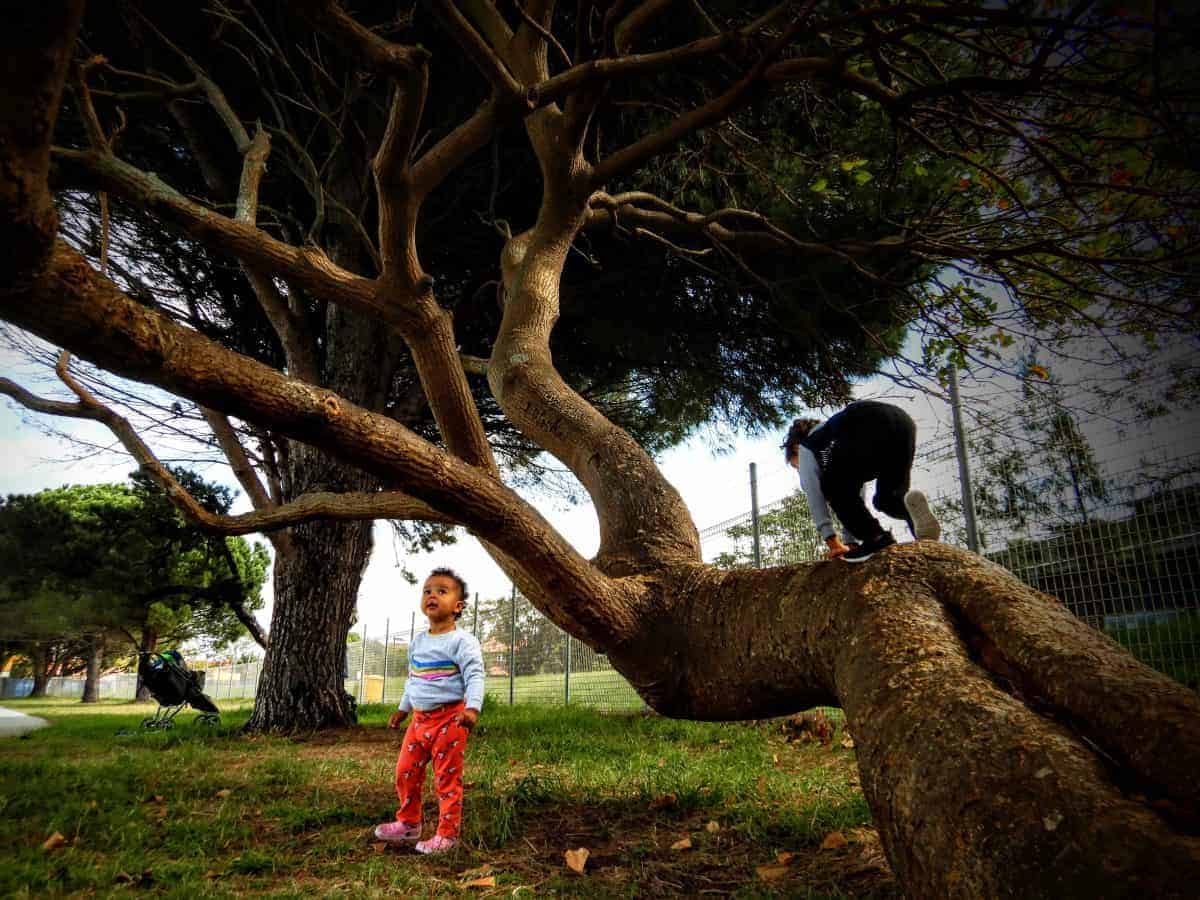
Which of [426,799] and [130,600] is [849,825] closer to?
[426,799]

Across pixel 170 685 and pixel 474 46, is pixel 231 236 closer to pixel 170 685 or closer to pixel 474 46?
pixel 474 46

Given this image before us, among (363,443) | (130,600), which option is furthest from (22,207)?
(130,600)

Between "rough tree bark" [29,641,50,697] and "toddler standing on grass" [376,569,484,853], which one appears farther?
"rough tree bark" [29,641,50,697]

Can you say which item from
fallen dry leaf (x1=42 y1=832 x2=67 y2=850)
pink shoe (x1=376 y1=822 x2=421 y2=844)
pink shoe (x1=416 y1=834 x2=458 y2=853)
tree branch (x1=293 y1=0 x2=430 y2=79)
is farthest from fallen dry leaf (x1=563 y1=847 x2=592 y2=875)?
tree branch (x1=293 y1=0 x2=430 y2=79)

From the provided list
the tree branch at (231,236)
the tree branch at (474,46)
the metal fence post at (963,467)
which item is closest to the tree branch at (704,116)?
the tree branch at (474,46)

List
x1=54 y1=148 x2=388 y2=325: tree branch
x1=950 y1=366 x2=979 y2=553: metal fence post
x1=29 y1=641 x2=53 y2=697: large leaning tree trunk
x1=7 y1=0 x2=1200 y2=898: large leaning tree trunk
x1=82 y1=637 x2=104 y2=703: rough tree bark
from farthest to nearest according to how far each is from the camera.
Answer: x1=29 y1=641 x2=53 y2=697: large leaning tree trunk → x1=82 y1=637 x2=104 y2=703: rough tree bark → x1=950 y1=366 x2=979 y2=553: metal fence post → x1=54 y1=148 x2=388 y2=325: tree branch → x1=7 y1=0 x2=1200 y2=898: large leaning tree trunk

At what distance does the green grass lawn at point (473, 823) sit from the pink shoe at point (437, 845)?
0.18ft

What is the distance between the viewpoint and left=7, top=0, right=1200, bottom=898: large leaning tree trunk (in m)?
1.38

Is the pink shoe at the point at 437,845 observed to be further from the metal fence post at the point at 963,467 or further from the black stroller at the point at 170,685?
the black stroller at the point at 170,685

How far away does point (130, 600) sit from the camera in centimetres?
1723

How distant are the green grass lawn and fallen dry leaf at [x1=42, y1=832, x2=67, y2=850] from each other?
0.17 ft

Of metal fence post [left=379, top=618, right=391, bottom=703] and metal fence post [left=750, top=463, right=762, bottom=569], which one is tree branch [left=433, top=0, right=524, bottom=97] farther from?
metal fence post [left=379, top=618, right=391, bottom=703]

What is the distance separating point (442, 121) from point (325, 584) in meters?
4.58

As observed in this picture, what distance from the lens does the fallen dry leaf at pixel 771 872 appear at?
244 cm
